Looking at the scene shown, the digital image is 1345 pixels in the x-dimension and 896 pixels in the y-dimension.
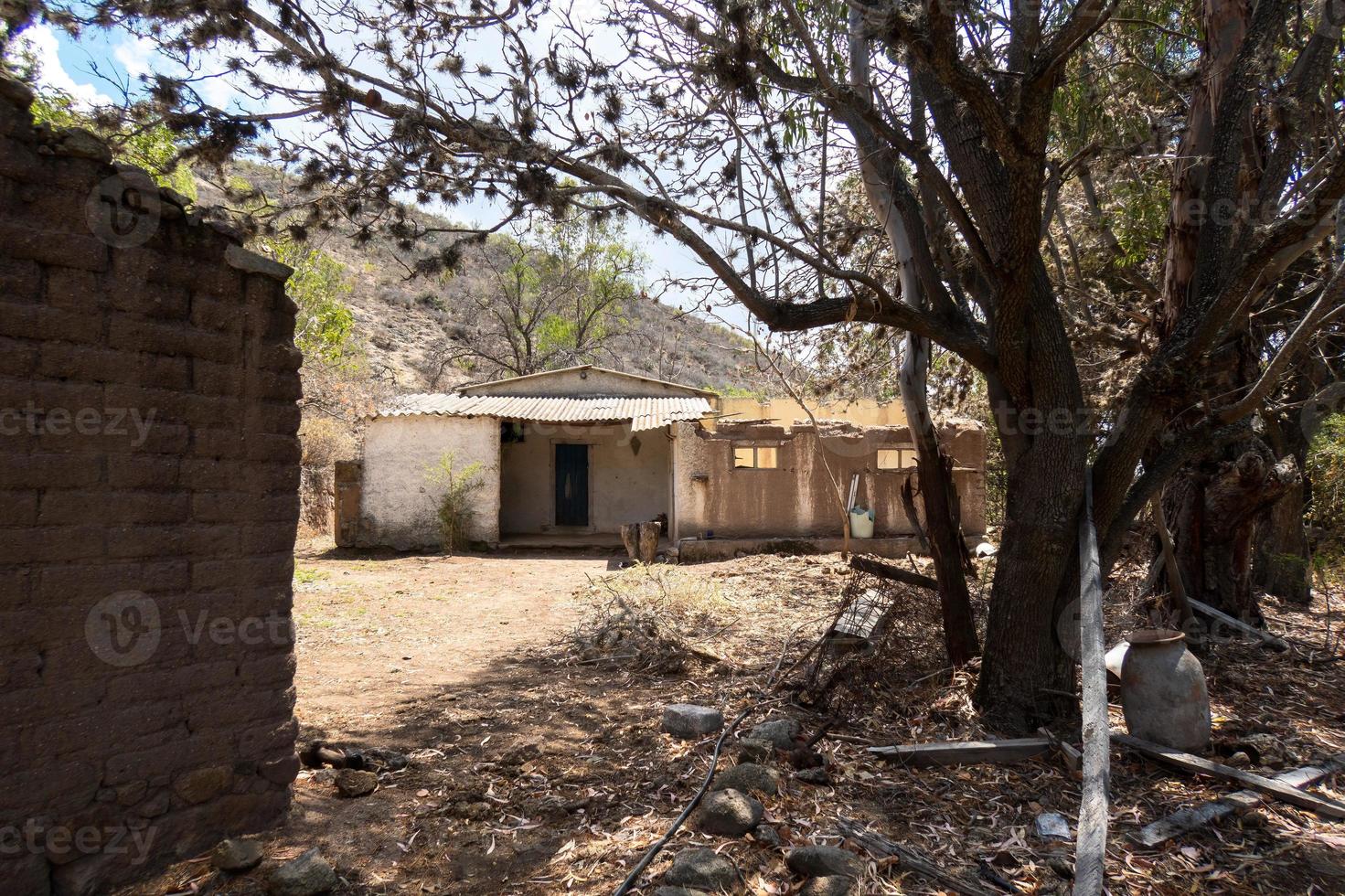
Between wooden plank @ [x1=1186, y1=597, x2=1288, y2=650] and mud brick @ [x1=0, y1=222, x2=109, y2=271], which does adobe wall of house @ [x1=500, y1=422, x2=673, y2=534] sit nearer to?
wooden plank @ [x1=1186, y1=597, x2=1288, y2=650]

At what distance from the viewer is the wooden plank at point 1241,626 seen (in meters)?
6.57

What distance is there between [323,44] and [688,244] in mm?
2729

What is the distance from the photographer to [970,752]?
4.33m

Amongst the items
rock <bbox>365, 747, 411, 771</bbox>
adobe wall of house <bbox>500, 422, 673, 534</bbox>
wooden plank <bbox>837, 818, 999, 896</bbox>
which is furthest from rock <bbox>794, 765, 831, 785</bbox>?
adobe wall of house <bbox>500, 422, 673, 534</bbox>

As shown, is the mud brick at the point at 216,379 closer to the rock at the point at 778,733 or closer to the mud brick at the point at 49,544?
the mud brick at the point at 49,544

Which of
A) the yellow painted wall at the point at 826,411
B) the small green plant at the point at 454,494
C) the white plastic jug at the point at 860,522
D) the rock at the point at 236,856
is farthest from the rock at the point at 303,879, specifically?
the yellow painted wall at the point at 826,411

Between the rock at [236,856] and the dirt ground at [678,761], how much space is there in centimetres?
6

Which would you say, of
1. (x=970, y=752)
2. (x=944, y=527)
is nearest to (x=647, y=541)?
(x=944, y=527)

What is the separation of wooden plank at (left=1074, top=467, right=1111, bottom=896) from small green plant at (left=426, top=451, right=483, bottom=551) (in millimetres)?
11603

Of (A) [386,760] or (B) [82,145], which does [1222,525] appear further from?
(B) [82,145]

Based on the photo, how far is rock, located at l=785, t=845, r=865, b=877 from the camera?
3131 millimetres

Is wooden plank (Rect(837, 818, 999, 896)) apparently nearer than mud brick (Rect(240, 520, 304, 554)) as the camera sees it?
Yes

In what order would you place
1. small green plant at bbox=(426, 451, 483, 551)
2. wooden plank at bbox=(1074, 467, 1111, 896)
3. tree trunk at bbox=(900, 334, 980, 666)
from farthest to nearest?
1. small green plant at bbox=(426, 451, 483, 551)
2. tree trunk at bbox=(900, 334, 980, 666)
3. wooden plank at bbox=(1074, 467, 1111, 896)

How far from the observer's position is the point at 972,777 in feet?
13.8
